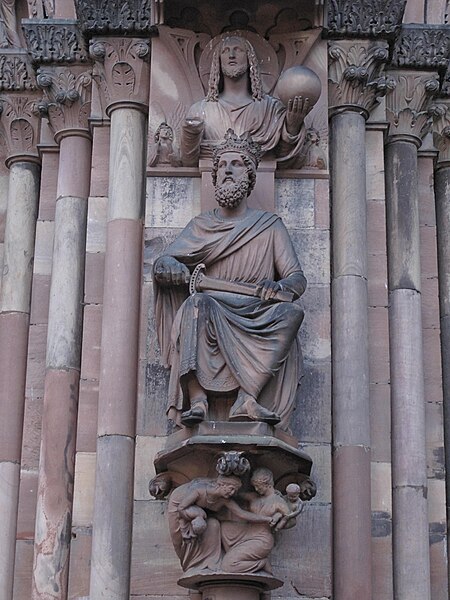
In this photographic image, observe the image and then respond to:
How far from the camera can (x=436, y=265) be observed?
14.1 metres

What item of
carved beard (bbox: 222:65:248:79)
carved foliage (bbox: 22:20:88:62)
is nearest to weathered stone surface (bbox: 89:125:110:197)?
carved foliage (bbox: 22:20:88:62)

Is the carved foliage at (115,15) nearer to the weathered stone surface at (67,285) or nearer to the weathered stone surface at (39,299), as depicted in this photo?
the weathered stone surface at (67,285)

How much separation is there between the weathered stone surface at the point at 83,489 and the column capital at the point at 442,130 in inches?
172

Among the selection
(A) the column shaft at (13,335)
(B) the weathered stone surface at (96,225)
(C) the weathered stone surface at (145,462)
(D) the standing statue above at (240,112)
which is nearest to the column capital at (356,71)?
(D) the standing statue above at (240,112)

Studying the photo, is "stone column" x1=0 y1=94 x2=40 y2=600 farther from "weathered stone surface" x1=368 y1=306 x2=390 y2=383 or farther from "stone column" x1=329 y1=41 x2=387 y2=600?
"weathered stone surface" x1=368 y1=306 x2=390 y2=383

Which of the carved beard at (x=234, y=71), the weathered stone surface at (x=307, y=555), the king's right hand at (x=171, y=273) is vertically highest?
A: the carved beard at (x=234, y=71)

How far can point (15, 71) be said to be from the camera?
1455cm

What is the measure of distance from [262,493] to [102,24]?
15.0 ft

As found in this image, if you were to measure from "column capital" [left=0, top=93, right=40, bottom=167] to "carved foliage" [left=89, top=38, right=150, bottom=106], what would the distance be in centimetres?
102

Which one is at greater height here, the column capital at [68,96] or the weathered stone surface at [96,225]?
the column capital at [68,96]

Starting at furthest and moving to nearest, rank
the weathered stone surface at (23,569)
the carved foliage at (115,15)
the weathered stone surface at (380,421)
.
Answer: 1. the carved foliage at (115,15)
2. the weathered stone surface at (23,569)
3. the weathered stone surface at (380,421)

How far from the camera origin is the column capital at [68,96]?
1410 cm

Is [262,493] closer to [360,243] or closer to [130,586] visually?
[130,586]

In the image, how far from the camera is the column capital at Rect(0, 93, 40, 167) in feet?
47.9
